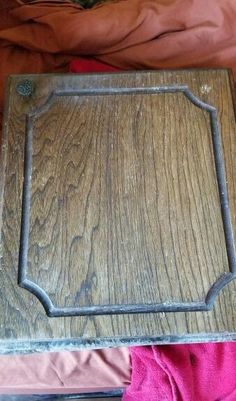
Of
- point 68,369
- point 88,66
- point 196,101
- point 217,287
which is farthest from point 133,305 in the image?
point 88,66

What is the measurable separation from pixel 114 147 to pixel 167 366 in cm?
36

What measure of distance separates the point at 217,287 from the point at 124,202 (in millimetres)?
183

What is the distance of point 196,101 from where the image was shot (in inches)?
32.4

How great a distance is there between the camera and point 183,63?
39.2 inches

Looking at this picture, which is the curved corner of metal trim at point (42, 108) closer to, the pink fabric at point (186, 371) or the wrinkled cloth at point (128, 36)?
the wrinkled cloth at point (128, 36)

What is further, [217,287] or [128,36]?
[128,36]

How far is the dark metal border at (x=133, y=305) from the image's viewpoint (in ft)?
2.26

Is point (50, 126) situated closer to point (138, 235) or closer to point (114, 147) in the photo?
point (114, 147)

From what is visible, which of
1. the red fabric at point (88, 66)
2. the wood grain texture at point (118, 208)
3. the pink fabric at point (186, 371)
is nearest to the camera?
the wood grain texture at point (118, 208)

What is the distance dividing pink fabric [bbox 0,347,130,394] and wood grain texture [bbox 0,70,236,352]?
0.54ft

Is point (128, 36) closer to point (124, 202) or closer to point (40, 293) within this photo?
point (124, 202)

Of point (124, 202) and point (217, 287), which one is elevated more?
point (124, 202)

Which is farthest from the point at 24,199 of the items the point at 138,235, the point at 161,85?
the point at 161,85

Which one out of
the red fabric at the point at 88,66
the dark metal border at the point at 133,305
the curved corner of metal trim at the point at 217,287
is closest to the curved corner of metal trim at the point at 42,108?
the dark metal border at the point at 133,305
